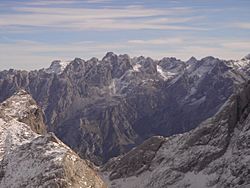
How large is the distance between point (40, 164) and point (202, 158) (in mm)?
57552

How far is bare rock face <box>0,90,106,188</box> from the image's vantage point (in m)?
84.9

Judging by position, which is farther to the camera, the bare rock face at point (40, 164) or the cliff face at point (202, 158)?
the cliff face at point (202, 158)

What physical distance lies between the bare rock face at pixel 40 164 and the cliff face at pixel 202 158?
3698cm

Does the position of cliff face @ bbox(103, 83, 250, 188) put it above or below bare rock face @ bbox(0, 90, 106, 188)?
below

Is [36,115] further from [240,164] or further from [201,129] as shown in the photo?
[240,164]

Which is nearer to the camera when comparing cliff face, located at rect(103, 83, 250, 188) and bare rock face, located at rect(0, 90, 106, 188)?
bare rock face, located at rect(0, 90, 106, 188)

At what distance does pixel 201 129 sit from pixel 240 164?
Result: 31.9 metres

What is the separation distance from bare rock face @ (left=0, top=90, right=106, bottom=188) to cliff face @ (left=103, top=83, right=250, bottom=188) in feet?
121

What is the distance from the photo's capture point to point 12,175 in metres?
96.6

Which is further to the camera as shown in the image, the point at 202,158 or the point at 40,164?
the point at 202,158

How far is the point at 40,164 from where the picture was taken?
Result: 91375 mm

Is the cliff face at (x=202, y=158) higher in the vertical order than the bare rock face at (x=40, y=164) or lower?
lower

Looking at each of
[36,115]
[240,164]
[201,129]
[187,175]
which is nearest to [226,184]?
[240,164]

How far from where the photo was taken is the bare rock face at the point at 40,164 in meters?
84.9
